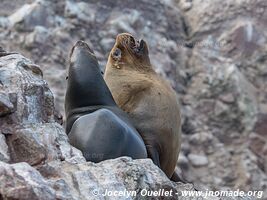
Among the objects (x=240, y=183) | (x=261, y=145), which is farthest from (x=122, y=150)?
(x=261, y=145)

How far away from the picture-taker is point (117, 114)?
26.6ft

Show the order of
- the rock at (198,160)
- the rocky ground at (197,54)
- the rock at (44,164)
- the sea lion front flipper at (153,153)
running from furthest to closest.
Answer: the rocky ground at (197,54), the rock at (198,160), the sea lion front flipper at (153,153), the rock at (44,164)

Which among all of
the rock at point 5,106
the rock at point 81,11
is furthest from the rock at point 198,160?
the rock at point 5,106

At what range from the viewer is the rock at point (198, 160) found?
1527cm

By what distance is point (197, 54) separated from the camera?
688 inches

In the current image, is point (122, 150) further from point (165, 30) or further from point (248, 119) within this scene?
point (165, 30)

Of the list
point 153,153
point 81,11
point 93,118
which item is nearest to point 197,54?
point 81,11

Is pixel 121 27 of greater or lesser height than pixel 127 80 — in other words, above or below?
below

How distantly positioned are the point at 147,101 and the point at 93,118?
1.33 metres

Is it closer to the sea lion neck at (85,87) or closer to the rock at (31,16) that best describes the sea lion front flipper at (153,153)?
the sea lion neck at (85,87)

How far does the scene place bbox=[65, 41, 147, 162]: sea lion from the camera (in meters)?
7.48

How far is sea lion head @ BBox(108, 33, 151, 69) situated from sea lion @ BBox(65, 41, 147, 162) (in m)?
0.99

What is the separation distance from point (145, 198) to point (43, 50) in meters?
10.0

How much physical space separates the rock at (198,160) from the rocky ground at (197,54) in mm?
15
